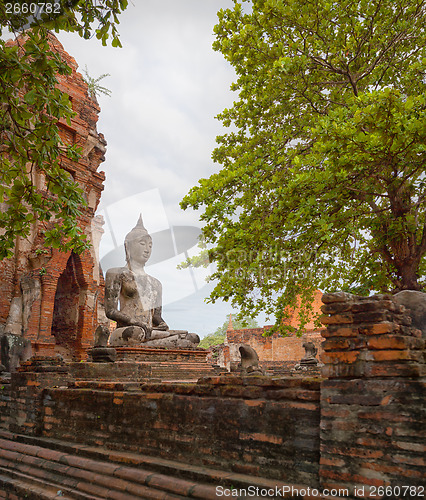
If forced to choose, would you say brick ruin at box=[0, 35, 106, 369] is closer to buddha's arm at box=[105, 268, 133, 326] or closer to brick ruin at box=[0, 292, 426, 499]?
buddha's arm at box=[105, 268, 133, 326]

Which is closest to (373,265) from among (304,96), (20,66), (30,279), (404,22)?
(304,96)

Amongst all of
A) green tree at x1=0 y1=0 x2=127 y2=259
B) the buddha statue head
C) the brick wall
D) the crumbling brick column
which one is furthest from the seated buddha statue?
the crumbling brick column

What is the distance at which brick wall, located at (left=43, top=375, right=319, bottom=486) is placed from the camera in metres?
2.58

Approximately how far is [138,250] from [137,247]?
0.09 meters

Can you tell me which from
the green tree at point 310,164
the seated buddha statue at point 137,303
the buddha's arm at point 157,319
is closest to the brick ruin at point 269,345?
the buddha's arm at point 157,319

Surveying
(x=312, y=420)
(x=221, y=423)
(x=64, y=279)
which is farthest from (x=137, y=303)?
(x=312, y=420)

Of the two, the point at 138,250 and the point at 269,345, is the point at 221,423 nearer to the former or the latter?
the point at 138,250

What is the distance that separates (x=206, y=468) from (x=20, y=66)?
12.8 feet

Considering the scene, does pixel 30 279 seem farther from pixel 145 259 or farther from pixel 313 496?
pixel 313 496

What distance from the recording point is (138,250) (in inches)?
431

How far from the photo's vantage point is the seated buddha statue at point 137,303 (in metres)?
8.98

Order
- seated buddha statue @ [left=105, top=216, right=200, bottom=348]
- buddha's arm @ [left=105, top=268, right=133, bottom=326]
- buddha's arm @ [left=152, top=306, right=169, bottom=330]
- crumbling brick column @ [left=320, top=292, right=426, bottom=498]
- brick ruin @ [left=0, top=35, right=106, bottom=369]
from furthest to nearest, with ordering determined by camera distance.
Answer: brick ruin @ [left=0, top=35, right=106, bottom=369] → buddha's arm @ [left=152, top=306, right=169, bottom=330] → buddha's arm @ [left=105, top=268, right=133, bottom=326] → seated buddha statue @ [left=105, top=216, right=200, bottom=348] → crumbling brick column @ [left=320, top=292, right=426, bottom=498]

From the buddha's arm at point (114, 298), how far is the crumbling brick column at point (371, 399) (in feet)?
24.7

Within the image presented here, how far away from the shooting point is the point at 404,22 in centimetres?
668
